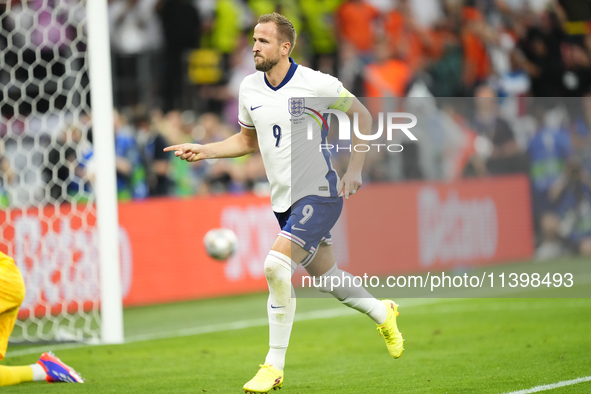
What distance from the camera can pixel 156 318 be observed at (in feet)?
33.2

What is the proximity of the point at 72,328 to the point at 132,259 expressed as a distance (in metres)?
1.57

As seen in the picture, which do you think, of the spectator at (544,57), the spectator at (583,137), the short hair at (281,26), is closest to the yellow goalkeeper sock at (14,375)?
the short hair at (281,26)

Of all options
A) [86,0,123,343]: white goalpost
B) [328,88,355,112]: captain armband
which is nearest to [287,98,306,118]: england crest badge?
[328,88,355,112]: captain armband

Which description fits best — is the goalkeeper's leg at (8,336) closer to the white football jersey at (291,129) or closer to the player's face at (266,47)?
the white football jersey at (291,129)

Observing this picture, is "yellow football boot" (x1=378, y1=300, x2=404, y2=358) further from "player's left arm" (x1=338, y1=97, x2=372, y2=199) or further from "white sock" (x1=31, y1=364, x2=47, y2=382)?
"white sock" (x1=31, y1=364, x2=47, y2=382)

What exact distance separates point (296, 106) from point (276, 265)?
3.69 ft

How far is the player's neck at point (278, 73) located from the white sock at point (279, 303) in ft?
3.92

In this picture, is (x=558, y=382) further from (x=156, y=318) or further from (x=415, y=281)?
(x=415, y=281)

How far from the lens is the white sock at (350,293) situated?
236 inches

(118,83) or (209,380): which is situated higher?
(118,83)

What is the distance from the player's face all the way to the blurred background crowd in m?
6.07

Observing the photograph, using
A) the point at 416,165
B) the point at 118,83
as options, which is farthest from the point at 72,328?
the point at 416,165

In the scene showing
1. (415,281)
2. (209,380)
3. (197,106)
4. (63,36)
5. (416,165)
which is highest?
(63,36)

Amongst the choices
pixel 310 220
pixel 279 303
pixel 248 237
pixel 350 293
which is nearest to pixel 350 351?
pixel 350 293
